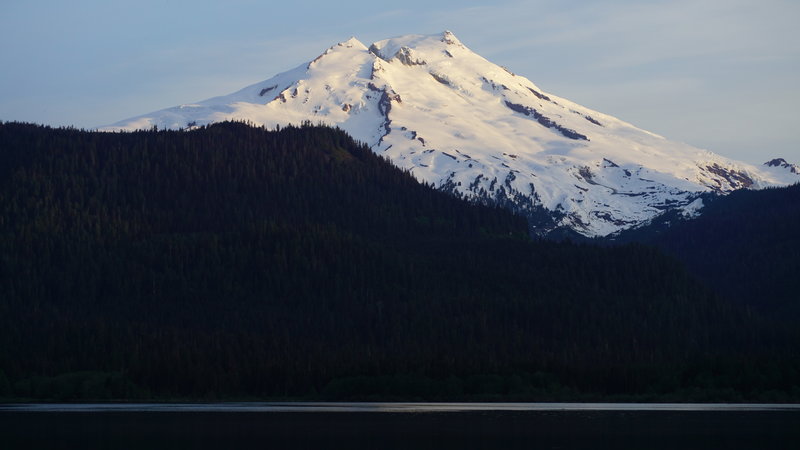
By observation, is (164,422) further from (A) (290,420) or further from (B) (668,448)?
(B) (668,448)

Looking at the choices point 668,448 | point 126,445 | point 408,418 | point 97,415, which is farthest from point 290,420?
point 668,448

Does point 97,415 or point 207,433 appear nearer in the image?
point 207,433

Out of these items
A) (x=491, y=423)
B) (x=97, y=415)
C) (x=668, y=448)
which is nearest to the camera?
(x=668, y=448)

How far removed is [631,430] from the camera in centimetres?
15400

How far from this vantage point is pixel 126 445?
13612cm

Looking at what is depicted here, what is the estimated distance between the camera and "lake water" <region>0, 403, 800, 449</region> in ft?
455

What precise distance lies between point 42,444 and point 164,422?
1212 inches

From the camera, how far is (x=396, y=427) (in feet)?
522

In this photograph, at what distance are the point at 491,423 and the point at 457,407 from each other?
34654 mm

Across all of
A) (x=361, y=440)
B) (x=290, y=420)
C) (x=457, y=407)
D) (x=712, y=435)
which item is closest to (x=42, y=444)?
(x=361, y=440)

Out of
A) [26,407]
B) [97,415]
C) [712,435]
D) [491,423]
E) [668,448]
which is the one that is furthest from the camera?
[26,407]

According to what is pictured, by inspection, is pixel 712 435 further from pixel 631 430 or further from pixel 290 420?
pixel 290 420

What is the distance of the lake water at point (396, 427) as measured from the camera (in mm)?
138625

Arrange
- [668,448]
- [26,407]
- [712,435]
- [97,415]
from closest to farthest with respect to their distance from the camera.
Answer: [668,448] → [712,435] → [97,415] → [26,407]
